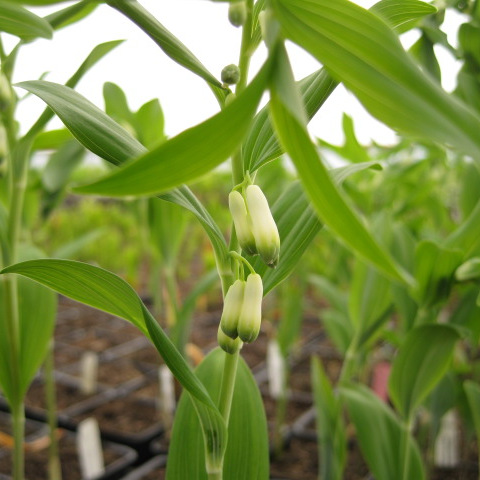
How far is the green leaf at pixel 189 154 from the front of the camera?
0.82 feet

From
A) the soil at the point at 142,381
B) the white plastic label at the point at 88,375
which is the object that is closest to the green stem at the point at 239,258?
the soil at the point at 142,381

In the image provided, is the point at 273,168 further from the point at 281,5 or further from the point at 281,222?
the point at 281,5

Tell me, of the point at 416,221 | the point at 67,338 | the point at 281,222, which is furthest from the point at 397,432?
the point at 67,338

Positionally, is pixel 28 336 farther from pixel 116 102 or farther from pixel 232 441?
pixel 116 102

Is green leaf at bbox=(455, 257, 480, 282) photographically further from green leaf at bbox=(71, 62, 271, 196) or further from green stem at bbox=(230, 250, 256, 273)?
green leaf at bbox=(71, 62, 271, 196)

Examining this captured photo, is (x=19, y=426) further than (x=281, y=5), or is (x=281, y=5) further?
(x=19, y=426)

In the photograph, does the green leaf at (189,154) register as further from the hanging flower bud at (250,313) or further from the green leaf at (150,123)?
the green leaf at (150,123)

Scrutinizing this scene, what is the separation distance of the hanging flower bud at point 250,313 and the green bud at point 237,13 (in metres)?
0.19

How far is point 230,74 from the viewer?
382mm

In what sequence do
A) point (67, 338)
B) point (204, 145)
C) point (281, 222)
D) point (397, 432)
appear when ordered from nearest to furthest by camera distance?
1. point (204, 145)
2. point (281, 222)
3. point (397, 432)
4. point (67, 338)

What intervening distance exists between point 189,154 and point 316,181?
0.07 metres

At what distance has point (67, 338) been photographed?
7.12 ft

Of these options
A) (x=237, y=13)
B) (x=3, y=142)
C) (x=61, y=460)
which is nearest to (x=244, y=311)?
(x=237, y=13)

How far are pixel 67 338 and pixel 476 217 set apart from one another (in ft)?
6.31
